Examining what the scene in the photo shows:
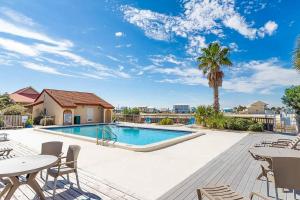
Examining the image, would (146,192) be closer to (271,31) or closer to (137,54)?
(271,31)

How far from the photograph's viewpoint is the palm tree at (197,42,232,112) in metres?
17.9

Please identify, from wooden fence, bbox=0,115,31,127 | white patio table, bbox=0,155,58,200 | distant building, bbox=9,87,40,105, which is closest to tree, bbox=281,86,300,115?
white patio table, bbox=0,155,58,200

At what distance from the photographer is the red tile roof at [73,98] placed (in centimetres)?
2050

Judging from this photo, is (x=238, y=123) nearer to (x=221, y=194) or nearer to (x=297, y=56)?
(x=297, y=56)

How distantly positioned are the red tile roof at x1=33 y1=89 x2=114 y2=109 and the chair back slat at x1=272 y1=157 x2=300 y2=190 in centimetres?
1992

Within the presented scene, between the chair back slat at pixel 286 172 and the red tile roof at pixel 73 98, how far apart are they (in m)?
19.9

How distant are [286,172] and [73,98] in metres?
22.7

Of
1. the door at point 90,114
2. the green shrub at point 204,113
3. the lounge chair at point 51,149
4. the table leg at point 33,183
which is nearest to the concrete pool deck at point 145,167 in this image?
the lounge chair at point 51,149

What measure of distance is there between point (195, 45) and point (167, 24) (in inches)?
199

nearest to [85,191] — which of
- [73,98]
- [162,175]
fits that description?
[162,175]

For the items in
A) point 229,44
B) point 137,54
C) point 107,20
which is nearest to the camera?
point 107,20

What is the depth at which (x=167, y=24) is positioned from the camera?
1633 cm

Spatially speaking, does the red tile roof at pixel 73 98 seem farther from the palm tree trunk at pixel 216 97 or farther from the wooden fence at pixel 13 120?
the palm tree trunk at pixel 216 97

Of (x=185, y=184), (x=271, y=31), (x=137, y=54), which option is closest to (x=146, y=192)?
(x=185, y=184)
